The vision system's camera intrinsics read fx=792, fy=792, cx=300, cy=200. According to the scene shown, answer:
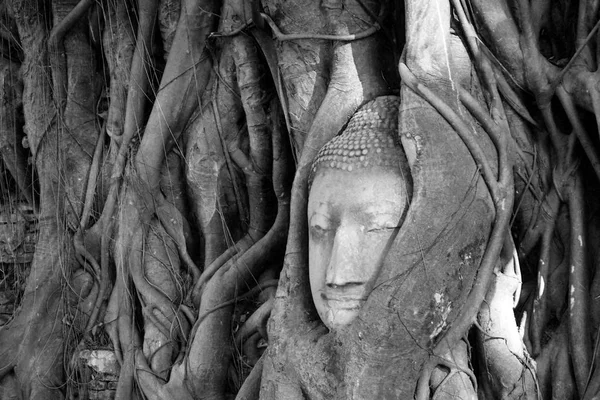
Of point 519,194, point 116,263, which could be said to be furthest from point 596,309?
point 116,263

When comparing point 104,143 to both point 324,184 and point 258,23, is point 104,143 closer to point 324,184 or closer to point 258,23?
point 258,23

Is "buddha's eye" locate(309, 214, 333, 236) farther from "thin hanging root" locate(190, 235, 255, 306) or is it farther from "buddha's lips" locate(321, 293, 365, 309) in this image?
"thin hanging root" locate(190, 235, 255, 306)

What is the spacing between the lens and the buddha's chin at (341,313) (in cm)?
217

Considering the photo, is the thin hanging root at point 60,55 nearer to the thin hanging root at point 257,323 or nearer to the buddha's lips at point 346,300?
the thin hanging root at point 257,323

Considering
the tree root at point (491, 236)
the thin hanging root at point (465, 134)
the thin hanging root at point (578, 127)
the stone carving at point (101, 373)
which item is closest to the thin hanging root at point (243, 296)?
the stone carving at point (101, 373)

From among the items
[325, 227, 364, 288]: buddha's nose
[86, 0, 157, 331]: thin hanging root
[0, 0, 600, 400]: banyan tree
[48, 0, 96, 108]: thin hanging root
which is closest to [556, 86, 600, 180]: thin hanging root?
[0, 0, 600, 400]: banyan tree

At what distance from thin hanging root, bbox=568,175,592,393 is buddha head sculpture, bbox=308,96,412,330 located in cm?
50

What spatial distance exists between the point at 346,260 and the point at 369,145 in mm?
325

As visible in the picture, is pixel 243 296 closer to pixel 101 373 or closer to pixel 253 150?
pixel 253 150

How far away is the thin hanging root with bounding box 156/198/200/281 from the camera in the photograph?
3.04 m

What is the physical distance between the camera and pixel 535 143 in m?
2.35

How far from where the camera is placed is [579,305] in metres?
2.17

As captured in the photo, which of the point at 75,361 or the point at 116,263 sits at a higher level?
the point at 116,263

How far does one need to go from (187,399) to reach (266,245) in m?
0.60
